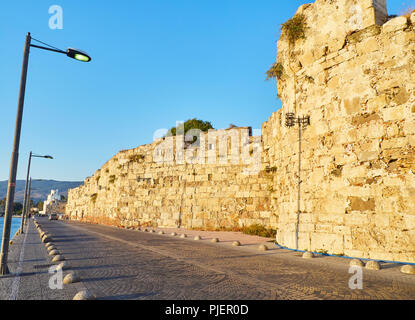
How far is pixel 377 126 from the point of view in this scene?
7359 mm

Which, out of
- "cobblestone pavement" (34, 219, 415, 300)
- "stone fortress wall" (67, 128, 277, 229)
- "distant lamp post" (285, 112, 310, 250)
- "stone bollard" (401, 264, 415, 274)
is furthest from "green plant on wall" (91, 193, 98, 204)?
"stone bollard" (401, 264, 415, 274)

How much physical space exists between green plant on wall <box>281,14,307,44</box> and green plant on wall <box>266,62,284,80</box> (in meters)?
1.14

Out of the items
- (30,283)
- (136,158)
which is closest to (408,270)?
(30,283)

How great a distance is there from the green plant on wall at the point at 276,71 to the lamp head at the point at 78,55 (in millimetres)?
6978

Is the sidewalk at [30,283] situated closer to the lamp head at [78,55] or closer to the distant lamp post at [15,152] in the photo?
the distant lamp post at [15,152]

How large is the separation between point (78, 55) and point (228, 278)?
17.1 feet

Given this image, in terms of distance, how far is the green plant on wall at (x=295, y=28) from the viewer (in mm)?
9578

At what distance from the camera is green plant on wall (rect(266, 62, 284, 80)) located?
433 inches

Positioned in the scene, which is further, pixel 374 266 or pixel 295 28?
pixel 295 28

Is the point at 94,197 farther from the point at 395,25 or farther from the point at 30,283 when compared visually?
the point at 395,25

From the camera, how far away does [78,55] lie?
6.20 metres

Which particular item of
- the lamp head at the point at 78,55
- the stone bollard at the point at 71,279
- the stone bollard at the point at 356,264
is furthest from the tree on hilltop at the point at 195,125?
the stone bollard at the point at 71,279
